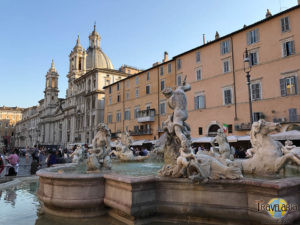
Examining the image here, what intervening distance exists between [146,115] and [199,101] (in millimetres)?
8801

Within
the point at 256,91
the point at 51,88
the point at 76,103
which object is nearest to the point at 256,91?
the point at 256,91

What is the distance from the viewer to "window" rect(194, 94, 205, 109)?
25094 millimetres

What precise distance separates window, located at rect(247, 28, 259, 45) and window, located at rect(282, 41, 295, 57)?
2.56m

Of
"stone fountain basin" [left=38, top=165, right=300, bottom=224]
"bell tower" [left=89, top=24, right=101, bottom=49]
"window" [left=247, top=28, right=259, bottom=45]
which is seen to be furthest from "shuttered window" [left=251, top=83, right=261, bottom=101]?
"bell tower" [left=89, top=24, right=101, bottom=49]

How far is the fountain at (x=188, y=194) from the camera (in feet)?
10.3

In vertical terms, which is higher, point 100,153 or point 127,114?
point 127,114

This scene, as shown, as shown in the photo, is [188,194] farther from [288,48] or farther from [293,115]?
[288,48]

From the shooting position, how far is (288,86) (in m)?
18.8

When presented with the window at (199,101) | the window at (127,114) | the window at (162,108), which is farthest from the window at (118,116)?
the window at (199,101)

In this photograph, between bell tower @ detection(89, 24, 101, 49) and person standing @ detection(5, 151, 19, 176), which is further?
bell tower @ detection(89, 24, 101, 49)

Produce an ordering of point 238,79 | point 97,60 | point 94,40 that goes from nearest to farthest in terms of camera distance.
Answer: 1. point 238,79
2. point 97,60
3. point 94,40

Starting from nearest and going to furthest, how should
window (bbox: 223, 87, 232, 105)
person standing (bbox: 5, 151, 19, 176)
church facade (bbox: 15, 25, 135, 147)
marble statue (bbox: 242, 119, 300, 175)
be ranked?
marble statue (bbox: 242, 119, 300, 175), person standing (bbox: 5, 151, 19, 176), window (bbox: 223, 87, 232, 105), church facade (bbox: 15, 25, 135, 147)

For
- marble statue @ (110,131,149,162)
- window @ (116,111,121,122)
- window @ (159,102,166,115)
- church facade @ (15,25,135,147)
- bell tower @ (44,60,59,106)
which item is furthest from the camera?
bell tower @ (44,60,59,106)

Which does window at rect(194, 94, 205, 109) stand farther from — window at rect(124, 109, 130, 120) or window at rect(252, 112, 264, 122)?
window at rect(124, 109, 130, 120)
